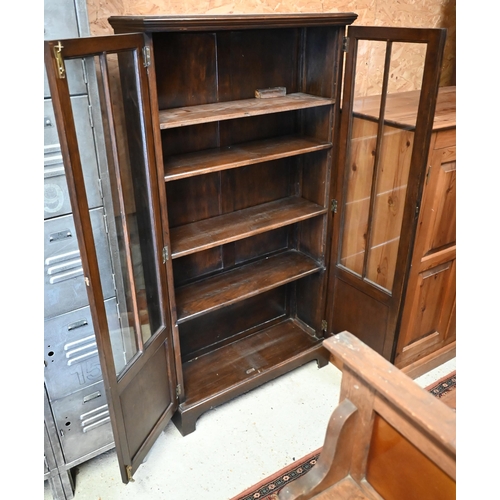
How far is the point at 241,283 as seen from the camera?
2.18 m

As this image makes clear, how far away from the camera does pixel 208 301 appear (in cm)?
204

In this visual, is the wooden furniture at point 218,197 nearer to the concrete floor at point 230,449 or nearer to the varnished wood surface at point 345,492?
the concrete floor at point 230,449

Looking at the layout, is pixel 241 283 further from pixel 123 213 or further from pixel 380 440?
pixel 380 440

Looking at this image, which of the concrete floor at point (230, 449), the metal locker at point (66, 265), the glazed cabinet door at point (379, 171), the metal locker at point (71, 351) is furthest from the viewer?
the concrete floor at point (230, 449)

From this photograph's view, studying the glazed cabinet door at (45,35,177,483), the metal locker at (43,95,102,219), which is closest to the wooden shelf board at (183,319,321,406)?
the glazed cabinet door at (45,35,177,483)

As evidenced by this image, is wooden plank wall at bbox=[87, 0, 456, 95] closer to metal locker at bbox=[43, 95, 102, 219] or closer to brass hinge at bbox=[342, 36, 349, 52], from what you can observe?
brass hinge at bbox=[342, 36, 349, 52]

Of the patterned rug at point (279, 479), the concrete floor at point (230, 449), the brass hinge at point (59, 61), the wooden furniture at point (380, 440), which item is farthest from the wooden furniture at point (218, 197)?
the wooden furniture at point (380, 440)

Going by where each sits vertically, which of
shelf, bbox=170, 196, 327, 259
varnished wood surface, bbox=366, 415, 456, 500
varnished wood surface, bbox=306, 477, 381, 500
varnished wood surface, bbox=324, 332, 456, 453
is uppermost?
varnished wood surface, bbox=324, 332, 456, 453

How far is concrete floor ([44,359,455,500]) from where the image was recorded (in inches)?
72.6

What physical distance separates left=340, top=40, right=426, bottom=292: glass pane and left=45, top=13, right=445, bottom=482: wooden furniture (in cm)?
4

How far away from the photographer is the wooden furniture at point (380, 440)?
954 millimetres

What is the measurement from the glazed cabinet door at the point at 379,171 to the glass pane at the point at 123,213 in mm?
912

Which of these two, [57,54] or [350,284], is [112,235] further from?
[350,284]

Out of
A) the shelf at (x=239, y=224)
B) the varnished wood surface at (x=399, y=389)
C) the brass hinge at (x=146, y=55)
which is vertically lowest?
the shelf at (x=239, y=224)
